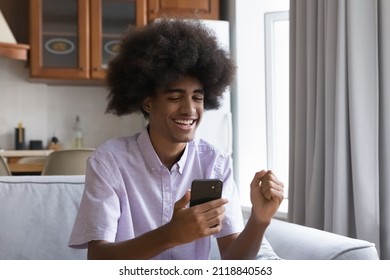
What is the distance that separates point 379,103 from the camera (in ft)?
8.23

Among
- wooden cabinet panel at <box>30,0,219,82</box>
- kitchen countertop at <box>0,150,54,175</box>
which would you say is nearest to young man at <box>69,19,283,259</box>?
kitchen countertop at <box>0,150,54,175</box>

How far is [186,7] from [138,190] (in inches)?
Result: 119

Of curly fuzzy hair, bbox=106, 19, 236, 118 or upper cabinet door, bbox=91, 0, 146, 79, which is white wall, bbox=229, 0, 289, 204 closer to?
upper cabinet door, bbox=91, 0, 146, 79

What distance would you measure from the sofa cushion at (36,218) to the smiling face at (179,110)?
56 cm

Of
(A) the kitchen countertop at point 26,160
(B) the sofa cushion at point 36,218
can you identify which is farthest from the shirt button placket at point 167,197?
(A) the kitchen countertop at point 26,160

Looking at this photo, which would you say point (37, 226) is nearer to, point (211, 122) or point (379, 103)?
point (379, 103)

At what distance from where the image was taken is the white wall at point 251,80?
4086 mm

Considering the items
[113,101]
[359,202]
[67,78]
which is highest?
[67,78]

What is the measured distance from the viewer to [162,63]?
145 centimetres

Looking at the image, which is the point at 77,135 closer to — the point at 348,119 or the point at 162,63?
the point at 348,119

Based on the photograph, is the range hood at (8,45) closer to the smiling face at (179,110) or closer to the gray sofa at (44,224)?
the gray sofa at (44,224)

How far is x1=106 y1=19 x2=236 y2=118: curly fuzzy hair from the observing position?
1.46m

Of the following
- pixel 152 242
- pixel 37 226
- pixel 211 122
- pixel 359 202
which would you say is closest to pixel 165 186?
pixel 152 242

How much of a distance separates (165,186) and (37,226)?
1.80 ft
